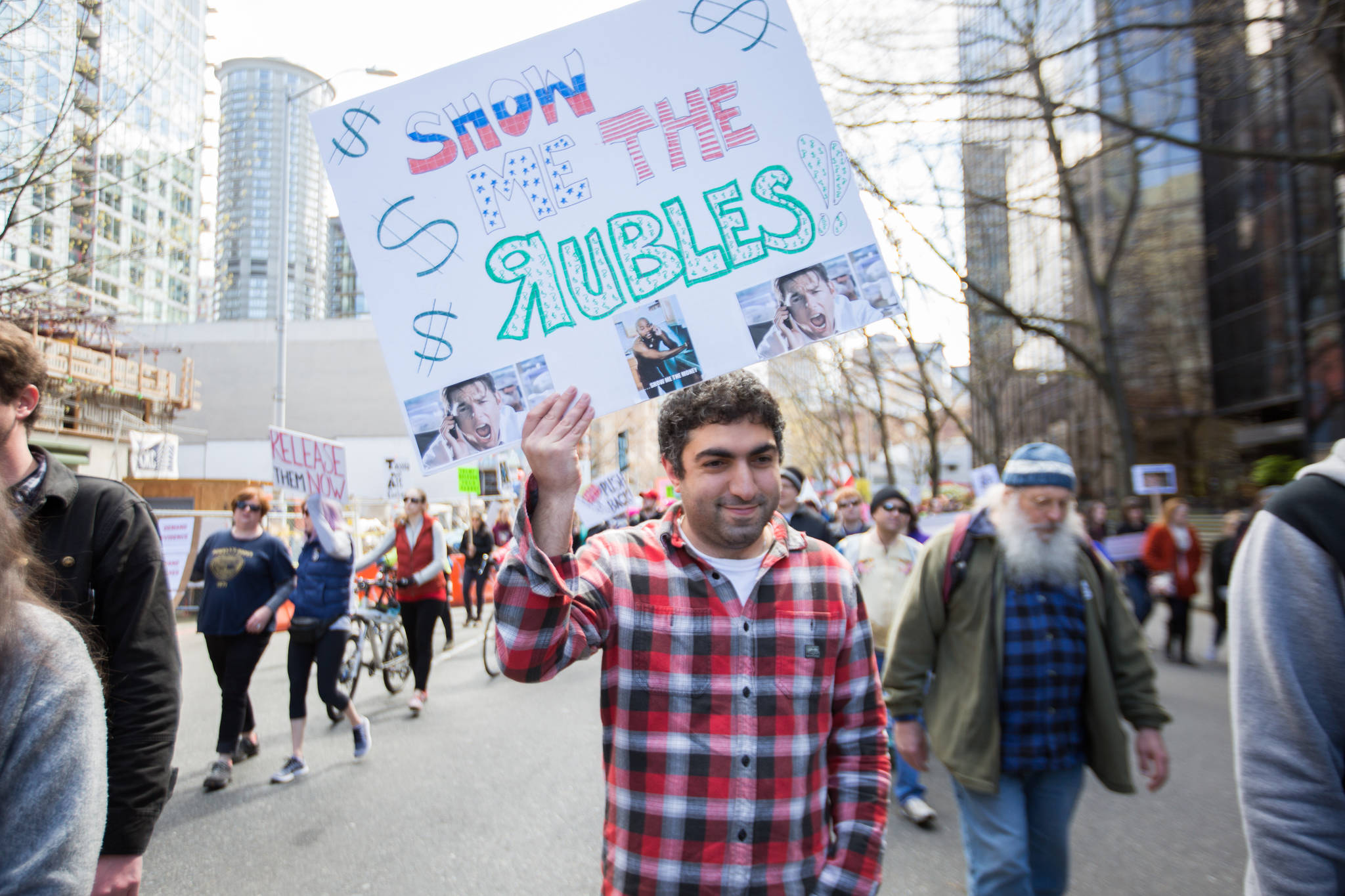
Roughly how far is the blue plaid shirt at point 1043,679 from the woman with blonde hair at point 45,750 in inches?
106

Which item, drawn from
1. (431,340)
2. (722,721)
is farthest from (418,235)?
(722,721)

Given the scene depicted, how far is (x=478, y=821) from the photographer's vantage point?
501 centimetres

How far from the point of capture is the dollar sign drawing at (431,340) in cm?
211

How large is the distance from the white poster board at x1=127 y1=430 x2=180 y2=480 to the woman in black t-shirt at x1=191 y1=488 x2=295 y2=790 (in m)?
19.3

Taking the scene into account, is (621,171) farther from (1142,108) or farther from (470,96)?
(1142,108)

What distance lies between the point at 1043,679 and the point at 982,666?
22cm

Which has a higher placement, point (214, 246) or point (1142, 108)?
point (1142, 108)

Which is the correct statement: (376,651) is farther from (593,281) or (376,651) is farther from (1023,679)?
(593,281)

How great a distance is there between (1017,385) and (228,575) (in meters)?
36.3

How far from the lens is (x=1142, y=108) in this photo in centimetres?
2609

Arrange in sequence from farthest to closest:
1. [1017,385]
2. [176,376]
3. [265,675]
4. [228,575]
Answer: [1017,385]
[176,376]
[265,675]
[228,575]

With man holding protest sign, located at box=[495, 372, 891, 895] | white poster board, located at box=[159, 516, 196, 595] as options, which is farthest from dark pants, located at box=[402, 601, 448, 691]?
man holding protest sign, located at box=[495, 372, 891, 895]

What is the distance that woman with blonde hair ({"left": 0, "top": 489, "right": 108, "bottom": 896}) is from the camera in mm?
1235

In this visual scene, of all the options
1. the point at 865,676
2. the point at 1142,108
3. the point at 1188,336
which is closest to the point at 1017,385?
the point at 1188,336
